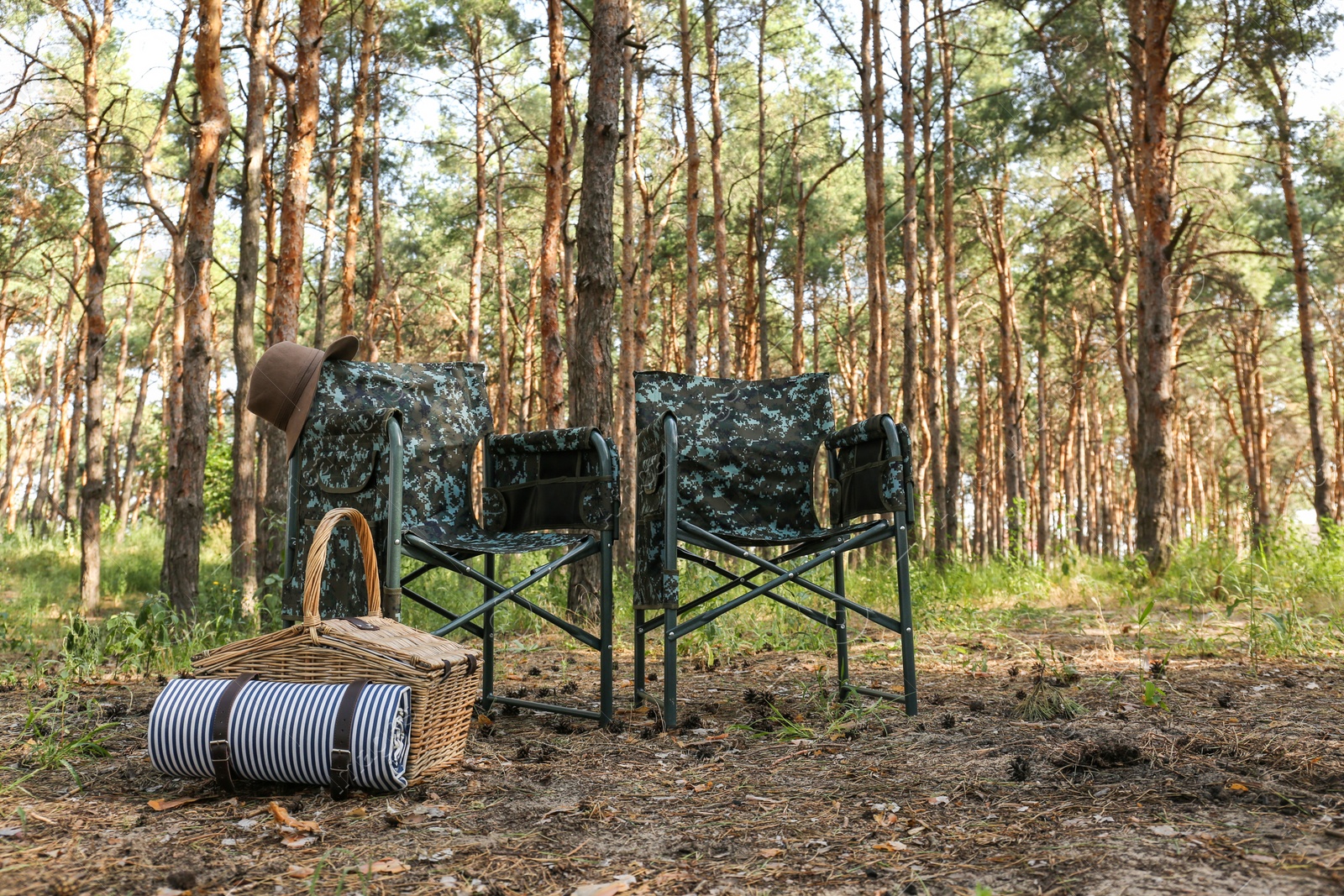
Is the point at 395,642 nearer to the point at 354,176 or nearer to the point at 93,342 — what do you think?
the point at 93,342

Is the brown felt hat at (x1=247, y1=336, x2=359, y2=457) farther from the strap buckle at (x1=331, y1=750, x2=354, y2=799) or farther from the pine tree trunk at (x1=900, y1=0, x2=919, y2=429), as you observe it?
the pine tree trunk at (x1=900, y1=0, x2=919, y2=429)

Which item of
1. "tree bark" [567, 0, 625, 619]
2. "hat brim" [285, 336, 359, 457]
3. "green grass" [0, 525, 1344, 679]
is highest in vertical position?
"tree bark" [567, 0, 625, 619]

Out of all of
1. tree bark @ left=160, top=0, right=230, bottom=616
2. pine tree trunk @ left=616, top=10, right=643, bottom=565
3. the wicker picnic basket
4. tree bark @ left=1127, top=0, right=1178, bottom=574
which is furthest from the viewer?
pine tree trunk @ left=616, top=10, right=643, bottom=565

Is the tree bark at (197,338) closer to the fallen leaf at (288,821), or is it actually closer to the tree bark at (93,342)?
the tree bark at (93,342)

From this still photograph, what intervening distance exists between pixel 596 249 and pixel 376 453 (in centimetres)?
276

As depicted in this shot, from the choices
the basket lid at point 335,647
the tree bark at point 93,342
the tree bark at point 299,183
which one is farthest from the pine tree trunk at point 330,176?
the basket lid at point 335,647

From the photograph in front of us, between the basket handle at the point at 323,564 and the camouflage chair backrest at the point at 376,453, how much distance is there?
126 millimetres

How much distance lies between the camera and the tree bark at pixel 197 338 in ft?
20.2

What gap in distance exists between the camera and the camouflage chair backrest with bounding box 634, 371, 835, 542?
3594 mm

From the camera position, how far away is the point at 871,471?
3.29 m

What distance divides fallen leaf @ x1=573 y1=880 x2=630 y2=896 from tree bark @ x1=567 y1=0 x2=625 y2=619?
382 cm

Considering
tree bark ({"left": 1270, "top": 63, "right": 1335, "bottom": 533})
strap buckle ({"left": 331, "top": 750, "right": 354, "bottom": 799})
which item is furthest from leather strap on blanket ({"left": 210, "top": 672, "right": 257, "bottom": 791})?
tree bark ({"left": 1270, "top": 63, "right": 1335, "bottom": 533})

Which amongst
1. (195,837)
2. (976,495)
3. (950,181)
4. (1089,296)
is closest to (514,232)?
(950,181)

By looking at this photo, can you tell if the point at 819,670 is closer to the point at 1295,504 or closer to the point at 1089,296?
the point at 1089,296
